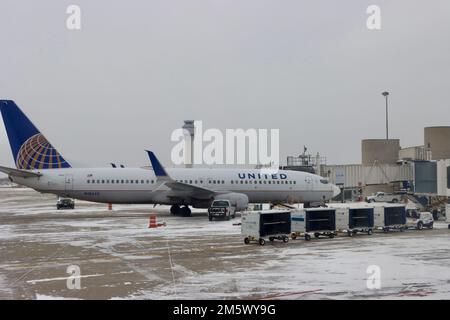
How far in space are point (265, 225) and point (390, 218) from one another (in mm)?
9428

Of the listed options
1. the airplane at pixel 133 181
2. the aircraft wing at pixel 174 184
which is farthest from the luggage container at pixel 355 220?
the aircraft wing at pixel 174 184

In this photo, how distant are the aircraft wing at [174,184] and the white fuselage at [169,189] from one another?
496 mm

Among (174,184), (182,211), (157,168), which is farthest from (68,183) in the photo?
(182,211)

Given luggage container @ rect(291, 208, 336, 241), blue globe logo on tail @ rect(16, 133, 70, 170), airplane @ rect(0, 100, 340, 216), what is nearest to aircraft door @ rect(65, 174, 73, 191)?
airplane @ rect(0, 100, 340, 216)

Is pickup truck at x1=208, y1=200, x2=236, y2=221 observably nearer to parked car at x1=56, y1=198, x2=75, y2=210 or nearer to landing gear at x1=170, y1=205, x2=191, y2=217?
landing gear at x1=170, y1=205, x2=191, y2=217

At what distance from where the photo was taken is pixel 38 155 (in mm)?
42031

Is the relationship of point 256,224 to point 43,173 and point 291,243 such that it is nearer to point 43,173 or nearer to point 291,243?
point 291,243

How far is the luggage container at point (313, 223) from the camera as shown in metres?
26.2

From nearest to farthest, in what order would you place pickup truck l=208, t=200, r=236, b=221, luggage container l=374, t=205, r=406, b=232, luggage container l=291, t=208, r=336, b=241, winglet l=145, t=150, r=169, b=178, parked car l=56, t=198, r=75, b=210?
luggage container l=291, t=208, r=336, b=241 < luggage container l=374, t=205, r=406, b=232 < pickup truck l=208, t=200, r=236, b=221 < winglet l=145, t=150, r=169, b=178 < parked car l=56, t=198, r=75, b=210

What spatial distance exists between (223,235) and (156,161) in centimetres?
1256

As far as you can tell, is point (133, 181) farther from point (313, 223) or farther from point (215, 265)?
point (215, 265)

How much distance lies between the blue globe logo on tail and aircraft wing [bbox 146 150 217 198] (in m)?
8.55

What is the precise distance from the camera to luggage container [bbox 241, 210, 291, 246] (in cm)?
2411
